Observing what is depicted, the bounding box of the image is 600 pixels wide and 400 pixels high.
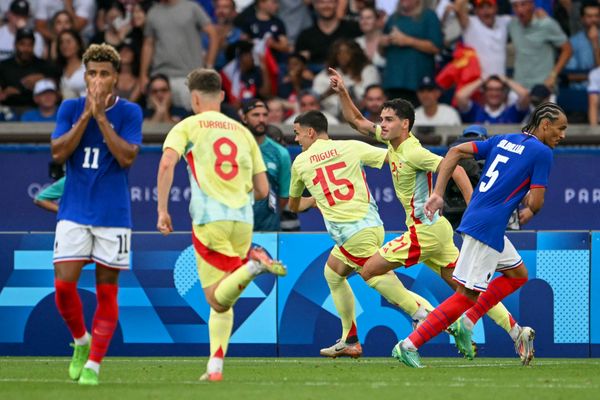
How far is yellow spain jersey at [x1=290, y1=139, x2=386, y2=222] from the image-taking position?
12016 millimetres

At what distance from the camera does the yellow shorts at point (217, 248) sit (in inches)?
358

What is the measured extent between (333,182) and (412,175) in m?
0.82

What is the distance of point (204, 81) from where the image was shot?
9172 mm

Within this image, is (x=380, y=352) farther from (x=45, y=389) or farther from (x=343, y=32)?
(x=343, y=32)

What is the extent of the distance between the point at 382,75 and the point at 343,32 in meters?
0.86

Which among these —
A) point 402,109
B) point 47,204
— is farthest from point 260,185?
point 47,204

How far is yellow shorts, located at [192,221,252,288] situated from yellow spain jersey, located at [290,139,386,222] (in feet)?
9.51

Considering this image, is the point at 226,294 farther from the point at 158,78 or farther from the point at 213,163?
the point at 158,78

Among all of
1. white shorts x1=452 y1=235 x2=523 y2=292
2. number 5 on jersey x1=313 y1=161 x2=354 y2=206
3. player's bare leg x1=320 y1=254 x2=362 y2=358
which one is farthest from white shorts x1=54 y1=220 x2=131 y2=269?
player's bare leg x1=320 y1=254 x2=362 y2=358

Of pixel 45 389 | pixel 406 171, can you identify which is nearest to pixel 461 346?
pixel 406 171

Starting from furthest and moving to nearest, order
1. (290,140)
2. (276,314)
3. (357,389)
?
1. (290,140)
2. (276,314)
3. (357,389)

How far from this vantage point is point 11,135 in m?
16.4

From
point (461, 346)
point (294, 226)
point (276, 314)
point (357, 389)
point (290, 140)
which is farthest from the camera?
point (290, 140)

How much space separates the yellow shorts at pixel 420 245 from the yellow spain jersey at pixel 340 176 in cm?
55
